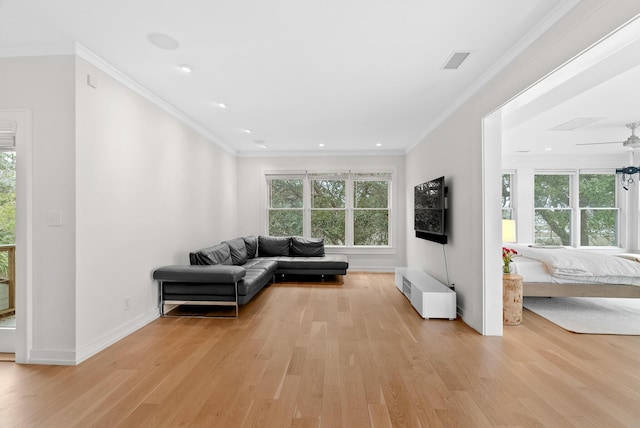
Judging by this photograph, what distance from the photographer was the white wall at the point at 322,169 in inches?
278

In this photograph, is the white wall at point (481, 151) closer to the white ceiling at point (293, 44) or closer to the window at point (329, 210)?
the white ceiling at point (293, 44)

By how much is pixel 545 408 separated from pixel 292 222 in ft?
19.1

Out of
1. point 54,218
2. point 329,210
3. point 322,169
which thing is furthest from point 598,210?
point 54,218

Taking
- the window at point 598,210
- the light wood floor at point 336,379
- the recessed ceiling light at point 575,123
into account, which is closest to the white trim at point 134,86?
the light wood floor at point 336,379

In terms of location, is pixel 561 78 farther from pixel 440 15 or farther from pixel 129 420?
pixel 129 420

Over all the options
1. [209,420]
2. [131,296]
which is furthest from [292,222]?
[209,420]

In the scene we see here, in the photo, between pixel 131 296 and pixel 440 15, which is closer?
pixel 440 15

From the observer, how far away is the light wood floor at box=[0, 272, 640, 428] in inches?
76.8

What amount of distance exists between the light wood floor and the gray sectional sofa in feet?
1.20

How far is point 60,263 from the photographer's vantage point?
2678 mm

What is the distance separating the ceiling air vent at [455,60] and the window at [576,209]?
557 cm

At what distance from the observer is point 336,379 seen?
2.40 m

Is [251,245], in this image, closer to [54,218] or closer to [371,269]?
[371,269]

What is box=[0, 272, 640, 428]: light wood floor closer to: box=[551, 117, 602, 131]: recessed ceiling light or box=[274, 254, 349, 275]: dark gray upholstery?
box=[274, 254, 349, 275]: dark gray upholstery
